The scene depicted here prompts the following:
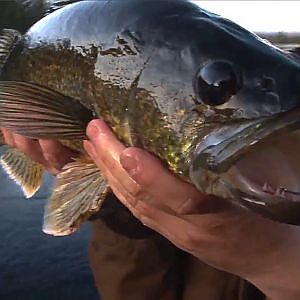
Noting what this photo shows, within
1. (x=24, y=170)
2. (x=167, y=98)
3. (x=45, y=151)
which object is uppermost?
(x=167, y=98)

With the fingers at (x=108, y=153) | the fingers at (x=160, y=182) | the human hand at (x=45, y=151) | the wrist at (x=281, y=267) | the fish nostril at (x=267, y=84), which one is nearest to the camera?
the fish nostril at (x=267, y=84)

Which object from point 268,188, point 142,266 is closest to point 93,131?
point 268,188

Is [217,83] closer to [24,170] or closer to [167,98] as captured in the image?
[167,98]

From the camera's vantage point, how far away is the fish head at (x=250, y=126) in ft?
4.96

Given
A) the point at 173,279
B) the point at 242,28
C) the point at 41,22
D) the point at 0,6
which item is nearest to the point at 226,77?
the point at 242,28

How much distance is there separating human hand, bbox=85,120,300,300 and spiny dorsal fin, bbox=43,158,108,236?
0.51 feet

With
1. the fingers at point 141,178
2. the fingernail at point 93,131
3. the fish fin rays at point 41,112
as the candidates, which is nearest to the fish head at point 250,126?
the fingers at point 141,178

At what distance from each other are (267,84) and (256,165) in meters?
0.21

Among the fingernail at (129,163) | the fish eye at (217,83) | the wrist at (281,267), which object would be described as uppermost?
the fish eye at (217,83)

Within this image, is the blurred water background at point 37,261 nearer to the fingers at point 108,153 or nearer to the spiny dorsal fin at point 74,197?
the spiny dorsal fin at point 74,197

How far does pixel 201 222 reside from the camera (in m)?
1.97

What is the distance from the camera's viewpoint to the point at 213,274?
282cm

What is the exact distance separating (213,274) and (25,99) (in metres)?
1.19

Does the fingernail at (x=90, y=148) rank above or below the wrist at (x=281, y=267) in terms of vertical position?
above
